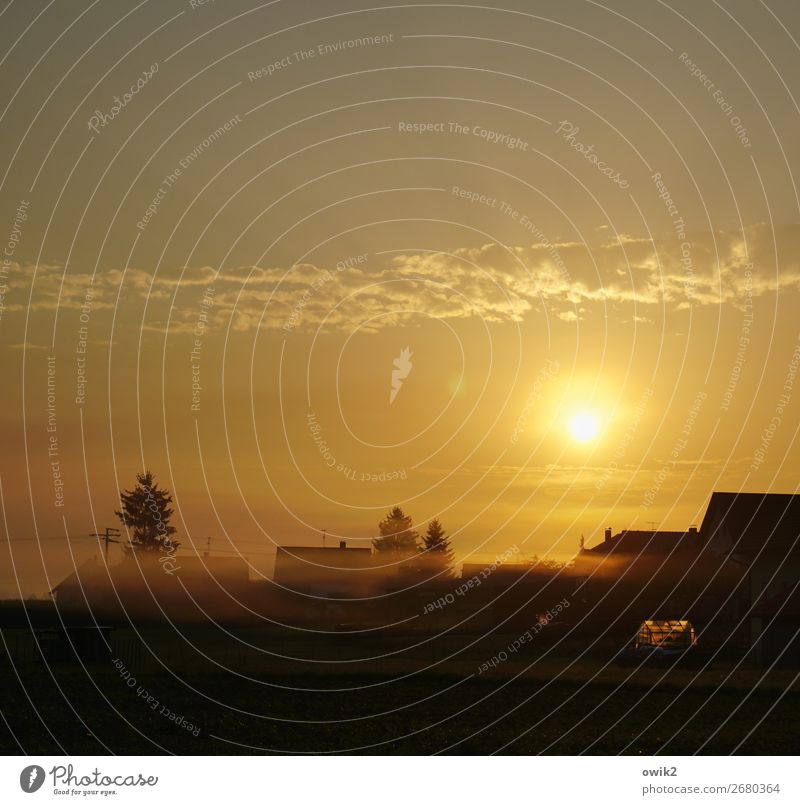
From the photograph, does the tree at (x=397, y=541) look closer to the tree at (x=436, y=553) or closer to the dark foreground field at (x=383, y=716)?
the tree at (x=436, y=553)

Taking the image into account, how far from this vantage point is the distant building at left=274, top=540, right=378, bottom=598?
59812 mm

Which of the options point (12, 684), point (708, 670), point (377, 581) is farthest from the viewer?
point (377, 581)

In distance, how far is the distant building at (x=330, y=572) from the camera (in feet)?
196

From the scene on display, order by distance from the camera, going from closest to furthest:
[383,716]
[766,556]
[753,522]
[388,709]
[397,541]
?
[383,716], [388,709], [766,556], [753,522], [397,541]

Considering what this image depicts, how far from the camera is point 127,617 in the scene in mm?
49281

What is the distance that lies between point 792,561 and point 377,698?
29.2 m

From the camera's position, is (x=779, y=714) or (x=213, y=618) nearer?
(x=779, y=714)

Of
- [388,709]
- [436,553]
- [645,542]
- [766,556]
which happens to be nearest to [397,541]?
[436,553]

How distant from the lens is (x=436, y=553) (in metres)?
99.5

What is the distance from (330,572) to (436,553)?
37047 millimetres

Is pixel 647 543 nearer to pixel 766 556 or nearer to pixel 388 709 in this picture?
pixel 766 556
